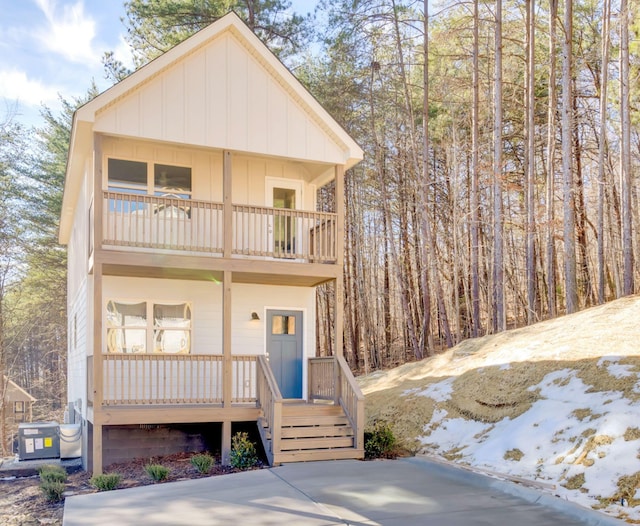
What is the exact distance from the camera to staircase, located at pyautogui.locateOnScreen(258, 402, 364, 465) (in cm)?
984

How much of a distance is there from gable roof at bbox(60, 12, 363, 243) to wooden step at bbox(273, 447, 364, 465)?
5518 millimetres

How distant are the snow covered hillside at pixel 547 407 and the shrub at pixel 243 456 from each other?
104 inches

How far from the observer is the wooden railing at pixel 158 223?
1049 centimetres

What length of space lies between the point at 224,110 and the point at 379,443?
6637 mm

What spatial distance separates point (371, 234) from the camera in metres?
25.2

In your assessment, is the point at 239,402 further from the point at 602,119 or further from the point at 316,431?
the point at 602,119

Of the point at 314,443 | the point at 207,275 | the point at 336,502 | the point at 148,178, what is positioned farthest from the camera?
the point at 148,178

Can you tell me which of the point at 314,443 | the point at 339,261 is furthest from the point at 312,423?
the point at 339,261

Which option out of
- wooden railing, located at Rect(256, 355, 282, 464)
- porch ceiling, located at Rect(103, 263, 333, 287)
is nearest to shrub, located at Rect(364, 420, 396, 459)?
wooden railing, located at Rect(256, 355, 282, 464)

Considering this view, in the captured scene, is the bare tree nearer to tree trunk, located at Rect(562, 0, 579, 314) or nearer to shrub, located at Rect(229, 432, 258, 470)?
tree trunk, located at Rect(562, 0, 579, 314)

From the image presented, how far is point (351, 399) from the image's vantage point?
10.6 meters

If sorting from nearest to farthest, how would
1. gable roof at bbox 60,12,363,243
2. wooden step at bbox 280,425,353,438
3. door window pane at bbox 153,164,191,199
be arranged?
1. wooden step at bbox 280,425,353,438
2. gable roof at bbox 60,12,363,243
3. door window pane at bbox 153,164,191,199

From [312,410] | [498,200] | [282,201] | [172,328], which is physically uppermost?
[498,200]

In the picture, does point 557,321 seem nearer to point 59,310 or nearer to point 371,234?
point 371,234
